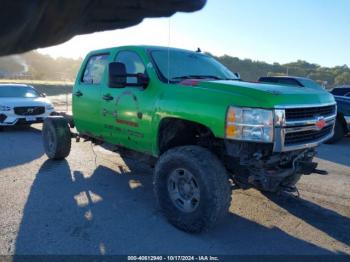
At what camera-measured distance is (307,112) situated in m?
4.53

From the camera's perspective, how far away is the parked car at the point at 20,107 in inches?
450

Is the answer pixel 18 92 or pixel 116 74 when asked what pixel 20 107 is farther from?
pixel 116 74

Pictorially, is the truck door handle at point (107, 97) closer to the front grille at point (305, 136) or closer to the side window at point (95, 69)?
the side window at point (95, 69)

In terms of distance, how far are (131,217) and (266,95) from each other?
6.53 ft

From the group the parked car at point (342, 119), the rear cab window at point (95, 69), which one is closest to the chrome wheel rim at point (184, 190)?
the rear cab window at point (95, 69)

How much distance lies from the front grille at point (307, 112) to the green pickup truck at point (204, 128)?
0.01 m

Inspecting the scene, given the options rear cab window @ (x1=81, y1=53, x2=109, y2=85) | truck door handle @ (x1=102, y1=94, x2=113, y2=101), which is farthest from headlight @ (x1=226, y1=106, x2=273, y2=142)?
rear cab window @ (x1=81, y1=53, x2=109, y2=85)

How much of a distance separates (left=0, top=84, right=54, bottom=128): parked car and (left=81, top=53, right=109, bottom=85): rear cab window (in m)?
4.76

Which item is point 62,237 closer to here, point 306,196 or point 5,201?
point 5,201

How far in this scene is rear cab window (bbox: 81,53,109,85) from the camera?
632 centimetres

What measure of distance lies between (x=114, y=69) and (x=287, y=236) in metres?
2.61

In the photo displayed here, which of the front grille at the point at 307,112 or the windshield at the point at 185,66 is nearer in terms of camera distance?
the front grille at the point at 307,112

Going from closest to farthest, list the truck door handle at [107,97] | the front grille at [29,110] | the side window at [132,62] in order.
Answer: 1. the side window at [132,62]
2. the truck door handle at [107,97]
3. the front grille at [29,110]

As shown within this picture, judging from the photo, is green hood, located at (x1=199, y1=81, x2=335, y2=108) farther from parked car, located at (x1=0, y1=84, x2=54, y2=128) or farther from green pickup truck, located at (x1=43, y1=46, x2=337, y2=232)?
parked car, located at (x1=0, y1=84, x2=54, y2=128)
